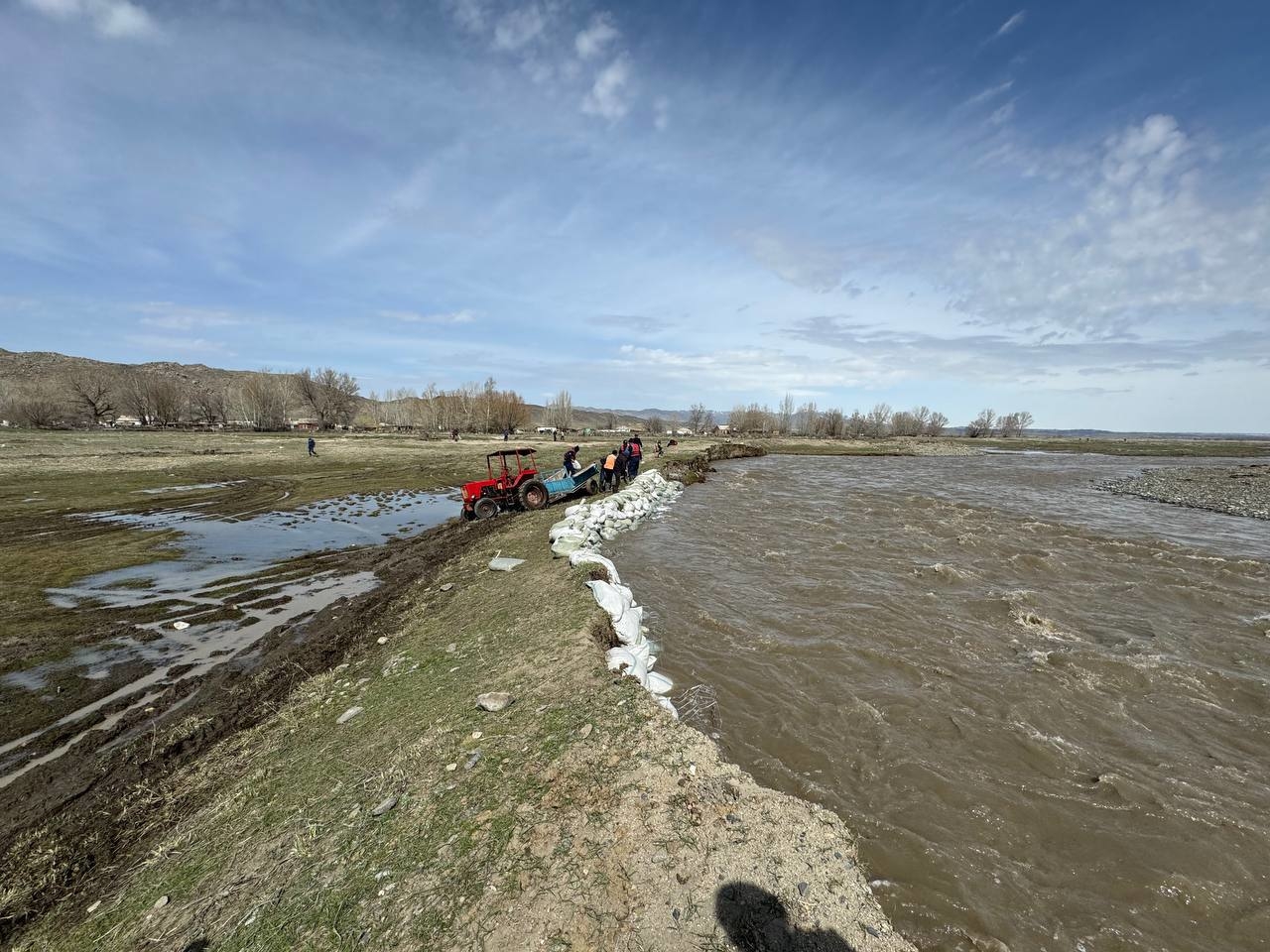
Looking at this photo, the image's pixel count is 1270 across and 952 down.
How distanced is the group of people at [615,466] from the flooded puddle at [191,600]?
4.96 m

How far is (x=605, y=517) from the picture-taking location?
41.5ft

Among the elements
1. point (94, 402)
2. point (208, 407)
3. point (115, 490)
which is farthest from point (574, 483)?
point (94, 402)

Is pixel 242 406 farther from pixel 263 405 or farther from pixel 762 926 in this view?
pixel 762 926

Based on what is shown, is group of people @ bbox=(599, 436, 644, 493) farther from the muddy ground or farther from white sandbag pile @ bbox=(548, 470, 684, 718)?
the muddy ground

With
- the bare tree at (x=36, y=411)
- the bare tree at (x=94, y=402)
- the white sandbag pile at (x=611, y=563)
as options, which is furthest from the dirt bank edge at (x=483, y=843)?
the bare tree at (x=94, y=402)

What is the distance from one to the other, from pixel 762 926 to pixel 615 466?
1602 centimetres

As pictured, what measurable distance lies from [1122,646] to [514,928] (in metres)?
8.50

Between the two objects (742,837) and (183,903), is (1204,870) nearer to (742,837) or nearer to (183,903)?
(742,837)

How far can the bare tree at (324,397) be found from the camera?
275 feet

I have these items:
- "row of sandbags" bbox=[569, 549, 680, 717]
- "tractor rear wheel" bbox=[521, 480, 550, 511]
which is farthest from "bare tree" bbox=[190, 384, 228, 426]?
"row of sandbags" bbox=[569, 549, 680, 717]

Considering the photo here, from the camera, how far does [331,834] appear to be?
3496mm

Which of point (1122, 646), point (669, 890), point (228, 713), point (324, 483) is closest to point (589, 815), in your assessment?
point (669, 890)

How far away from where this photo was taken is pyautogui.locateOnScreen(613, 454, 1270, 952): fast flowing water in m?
3.17

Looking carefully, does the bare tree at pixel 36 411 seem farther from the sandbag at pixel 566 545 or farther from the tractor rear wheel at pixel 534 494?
the sandbag at pixel 566 545
